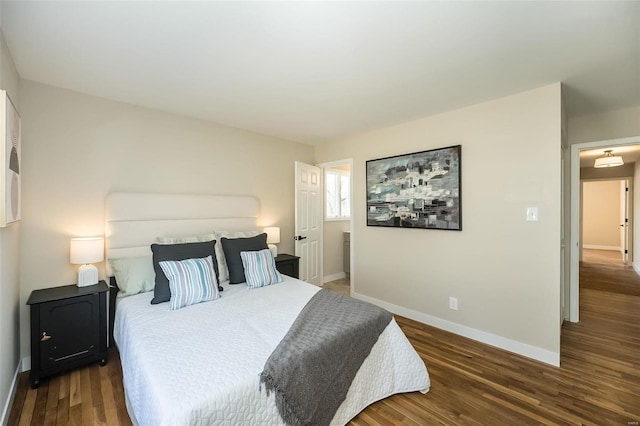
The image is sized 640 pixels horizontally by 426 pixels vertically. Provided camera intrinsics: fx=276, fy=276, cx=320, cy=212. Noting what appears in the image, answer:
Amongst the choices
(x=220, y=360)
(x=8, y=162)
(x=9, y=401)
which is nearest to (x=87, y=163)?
(x=8, y=162)

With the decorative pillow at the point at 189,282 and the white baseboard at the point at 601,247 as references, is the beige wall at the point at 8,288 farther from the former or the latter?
the white baseboard at the point at 601,247

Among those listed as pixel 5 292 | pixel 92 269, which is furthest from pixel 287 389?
pixel 92 269

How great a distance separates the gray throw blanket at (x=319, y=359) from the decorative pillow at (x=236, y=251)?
1025mm

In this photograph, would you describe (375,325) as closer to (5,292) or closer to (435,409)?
(435,409)

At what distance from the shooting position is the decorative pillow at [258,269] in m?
2.72

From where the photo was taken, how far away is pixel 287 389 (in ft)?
4.58

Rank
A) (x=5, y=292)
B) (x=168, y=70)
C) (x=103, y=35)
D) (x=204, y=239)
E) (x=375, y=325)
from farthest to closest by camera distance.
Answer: (x=204, y=239) → (x=168, y=70) → (x=375, y=325) → (x=5, y=292) → (x=103, y=35)

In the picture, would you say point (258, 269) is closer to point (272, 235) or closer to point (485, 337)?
point (272, 235)

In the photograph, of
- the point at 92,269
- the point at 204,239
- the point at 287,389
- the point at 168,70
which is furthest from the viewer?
the point at 204,239

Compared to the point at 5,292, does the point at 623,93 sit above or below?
above

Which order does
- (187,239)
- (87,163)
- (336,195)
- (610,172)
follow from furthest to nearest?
(610,172), (336,195), (187,239), (87,163)

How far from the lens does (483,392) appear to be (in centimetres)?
203

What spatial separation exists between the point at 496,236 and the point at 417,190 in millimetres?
935

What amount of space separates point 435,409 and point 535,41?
2.49m
